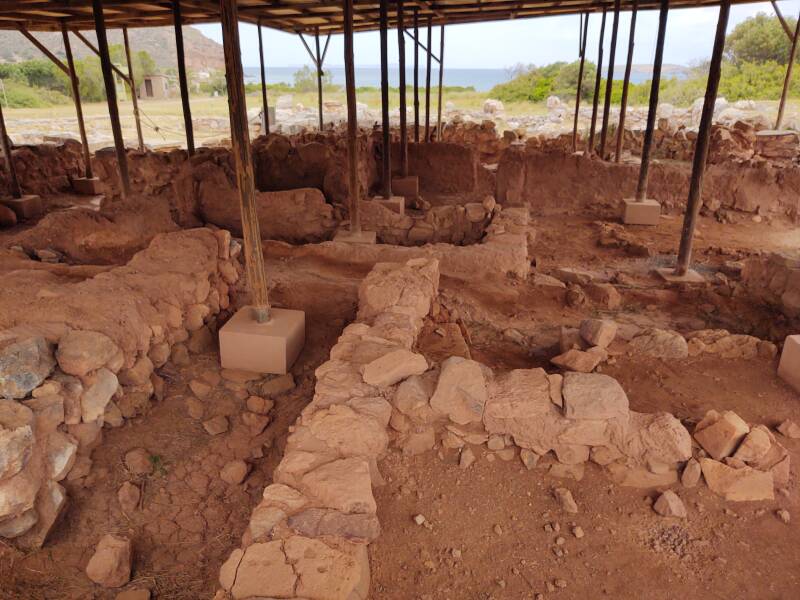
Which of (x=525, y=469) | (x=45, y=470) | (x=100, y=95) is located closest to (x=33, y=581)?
(x=45, y=470)

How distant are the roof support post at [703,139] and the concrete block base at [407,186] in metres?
5.01

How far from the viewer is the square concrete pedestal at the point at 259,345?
4.52m

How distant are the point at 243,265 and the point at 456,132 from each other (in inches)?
493

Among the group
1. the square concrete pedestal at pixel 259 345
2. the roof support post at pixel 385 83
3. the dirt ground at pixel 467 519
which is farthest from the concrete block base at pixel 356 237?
the square concrete pedestal at pixel 259 345

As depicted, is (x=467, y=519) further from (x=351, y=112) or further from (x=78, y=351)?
(x=351, y=112)

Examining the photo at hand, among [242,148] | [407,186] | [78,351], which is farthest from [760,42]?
[78,351]

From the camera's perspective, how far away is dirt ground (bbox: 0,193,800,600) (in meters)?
2.64

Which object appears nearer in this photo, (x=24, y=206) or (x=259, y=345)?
(x=259, y=345)

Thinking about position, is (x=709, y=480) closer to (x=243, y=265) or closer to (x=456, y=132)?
(x=243, y=265)

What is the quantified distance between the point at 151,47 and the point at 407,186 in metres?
86.7

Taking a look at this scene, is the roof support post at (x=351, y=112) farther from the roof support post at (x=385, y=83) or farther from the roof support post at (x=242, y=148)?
the roof support post at (x=242, y=148)

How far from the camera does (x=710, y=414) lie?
10.8ft

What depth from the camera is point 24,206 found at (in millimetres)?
9992

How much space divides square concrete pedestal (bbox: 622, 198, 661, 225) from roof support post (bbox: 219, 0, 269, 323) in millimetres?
7106
